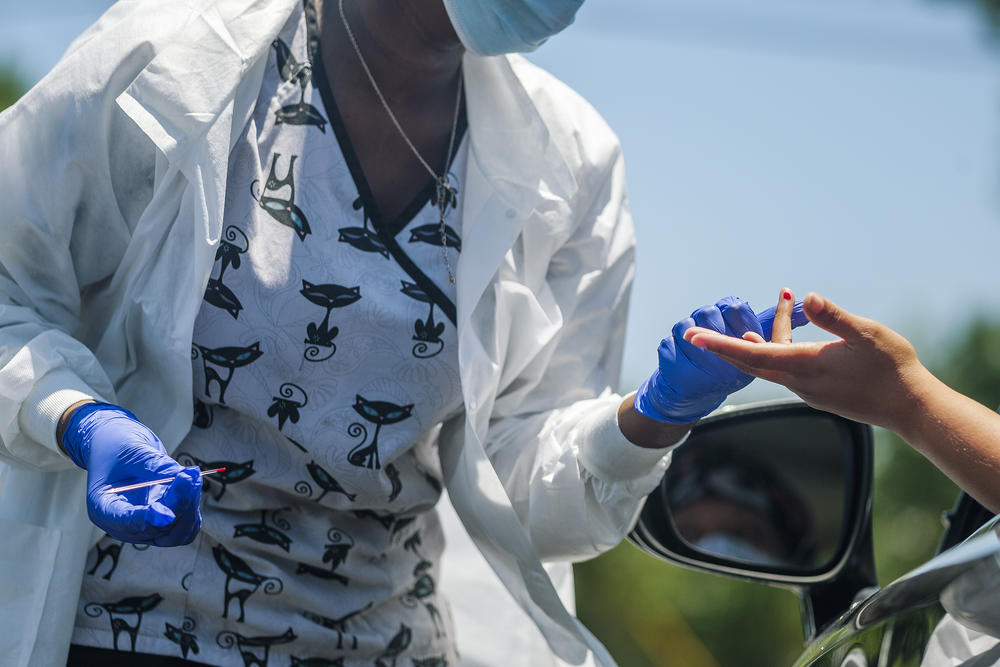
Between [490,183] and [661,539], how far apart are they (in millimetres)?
787

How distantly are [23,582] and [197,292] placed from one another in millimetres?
534

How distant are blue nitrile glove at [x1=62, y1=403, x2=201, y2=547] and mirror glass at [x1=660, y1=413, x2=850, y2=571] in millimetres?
1049

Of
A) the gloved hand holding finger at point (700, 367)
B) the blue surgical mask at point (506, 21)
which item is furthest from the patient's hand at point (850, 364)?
the blue surgical mask at point (506, 21)

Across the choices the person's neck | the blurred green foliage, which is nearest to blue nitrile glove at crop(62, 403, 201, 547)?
the person's neck

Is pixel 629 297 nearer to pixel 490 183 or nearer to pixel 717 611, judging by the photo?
pixel 490 183

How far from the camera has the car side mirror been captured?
82.0 inches

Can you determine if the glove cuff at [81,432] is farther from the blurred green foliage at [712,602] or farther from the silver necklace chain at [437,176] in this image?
the blurred green foliage at [712,602]

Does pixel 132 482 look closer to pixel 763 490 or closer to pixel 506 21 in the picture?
pixel 506 21

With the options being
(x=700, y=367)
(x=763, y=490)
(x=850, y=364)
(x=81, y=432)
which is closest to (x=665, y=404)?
(x=700, y=367)

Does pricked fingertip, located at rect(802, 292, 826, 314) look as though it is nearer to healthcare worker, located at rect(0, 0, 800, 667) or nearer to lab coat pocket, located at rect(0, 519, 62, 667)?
healthcare worker, located at rect(0, 0, 800, 667)

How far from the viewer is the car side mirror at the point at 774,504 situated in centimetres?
208

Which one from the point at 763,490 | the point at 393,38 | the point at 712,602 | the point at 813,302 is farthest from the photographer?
the point at 712,602

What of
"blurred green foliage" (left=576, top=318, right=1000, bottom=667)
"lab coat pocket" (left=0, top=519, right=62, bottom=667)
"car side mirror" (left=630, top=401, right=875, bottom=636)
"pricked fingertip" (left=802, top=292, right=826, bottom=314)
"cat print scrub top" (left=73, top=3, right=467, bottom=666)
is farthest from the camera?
"blurred green foliage" (left=576, top=318, right=1000, bottom=667)

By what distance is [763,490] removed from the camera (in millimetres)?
2137
